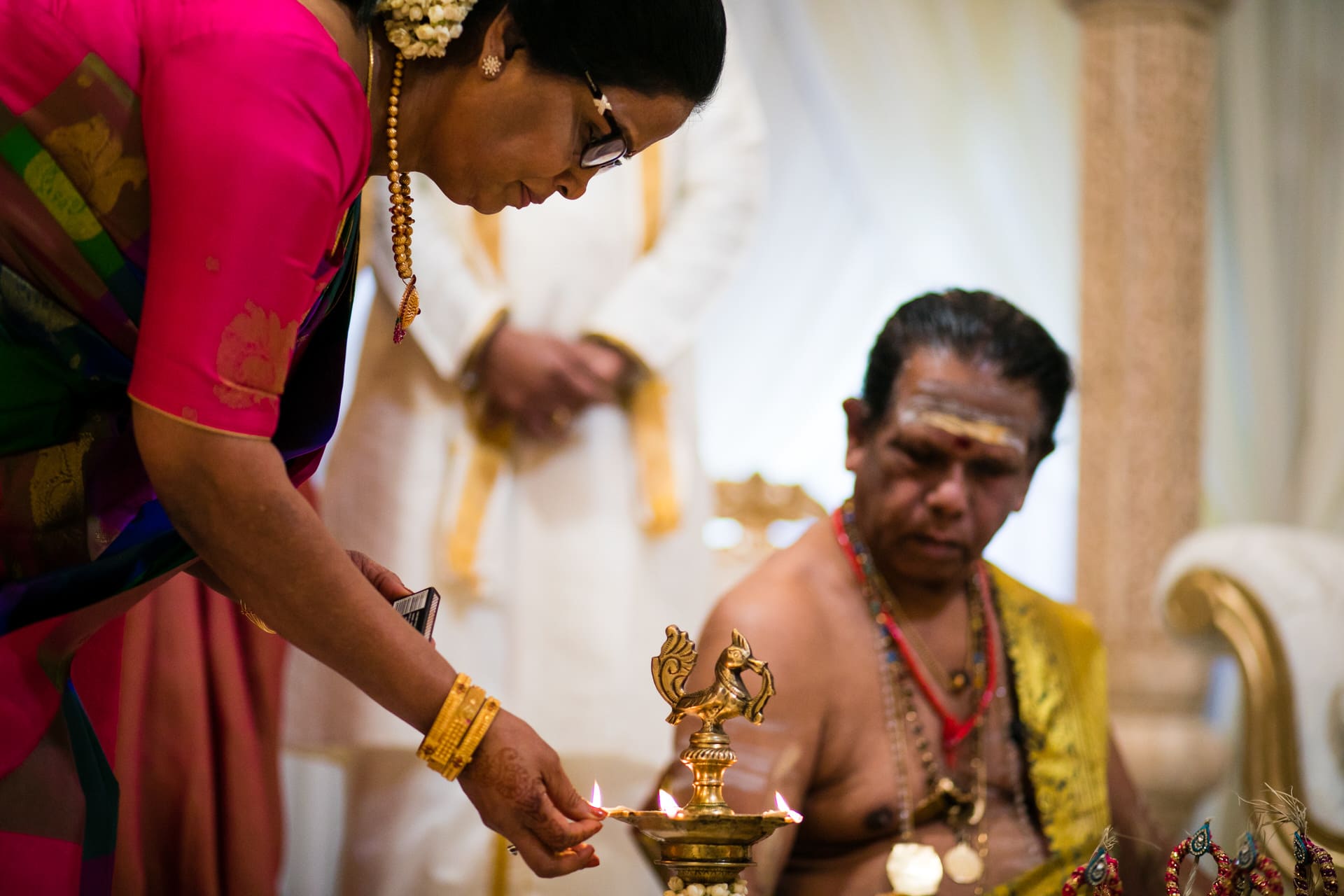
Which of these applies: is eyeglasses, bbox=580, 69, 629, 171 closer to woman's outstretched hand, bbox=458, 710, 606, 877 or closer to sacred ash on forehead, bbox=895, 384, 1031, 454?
woman's outstretched hand, bbox=458, 710, 606, 877

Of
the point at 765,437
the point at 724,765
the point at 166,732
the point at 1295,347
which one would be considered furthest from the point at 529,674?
the point at 1295,347

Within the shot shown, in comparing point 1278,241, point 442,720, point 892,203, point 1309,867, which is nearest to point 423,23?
point 442,720

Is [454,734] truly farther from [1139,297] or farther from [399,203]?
[1139,297]

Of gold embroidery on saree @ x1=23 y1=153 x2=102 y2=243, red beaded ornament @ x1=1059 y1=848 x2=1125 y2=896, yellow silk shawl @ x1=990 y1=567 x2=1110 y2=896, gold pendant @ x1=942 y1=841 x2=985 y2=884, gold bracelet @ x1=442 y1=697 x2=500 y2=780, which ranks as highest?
gold embroidery on saree @ x1=23 y1=153 x2=102 y2=243

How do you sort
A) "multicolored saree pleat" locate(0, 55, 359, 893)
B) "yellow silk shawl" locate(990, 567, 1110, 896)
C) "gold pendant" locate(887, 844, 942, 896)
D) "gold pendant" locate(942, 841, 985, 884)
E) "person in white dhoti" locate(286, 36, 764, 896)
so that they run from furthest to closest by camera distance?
1. "person in white dhoti" locate(286, 36, 764, 896)
2. "yellow silk shawl" locate(990, 567, 1110, 896)
3. "gold pendant" locate(942, 841, 985, 884)
4. "gold pendant" locate(887, 844, 942, 896)
5. "multicolored saree pleat" locate(0, 55, 359, 893)

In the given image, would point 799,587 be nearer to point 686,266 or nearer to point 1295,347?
point 686,266

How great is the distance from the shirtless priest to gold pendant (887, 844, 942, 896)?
6.5 inches

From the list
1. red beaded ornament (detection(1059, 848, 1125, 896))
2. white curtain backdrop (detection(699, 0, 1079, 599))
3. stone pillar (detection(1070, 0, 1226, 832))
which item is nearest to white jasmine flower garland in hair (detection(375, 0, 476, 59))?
red beaded ornament (detection(1059, 848, 1125, 896))

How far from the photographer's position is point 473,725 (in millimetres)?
1277

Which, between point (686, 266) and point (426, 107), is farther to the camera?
point (686, 266)

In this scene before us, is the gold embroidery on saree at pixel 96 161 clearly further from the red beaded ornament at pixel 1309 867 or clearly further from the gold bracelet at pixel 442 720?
the red beaded ornament at pixel 1309 867

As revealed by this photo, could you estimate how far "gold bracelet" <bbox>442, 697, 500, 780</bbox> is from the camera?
1277mm

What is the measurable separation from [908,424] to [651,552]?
1.20 metres

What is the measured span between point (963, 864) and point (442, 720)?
3.58 feet
